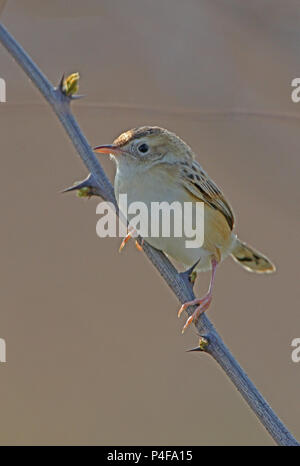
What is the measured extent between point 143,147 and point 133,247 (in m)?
1.98

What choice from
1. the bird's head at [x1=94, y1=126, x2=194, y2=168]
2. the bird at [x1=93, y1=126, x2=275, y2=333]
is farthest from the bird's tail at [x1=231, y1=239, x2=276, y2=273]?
the bird's head at [x1=94, y1=126, x2=194, y2=168]

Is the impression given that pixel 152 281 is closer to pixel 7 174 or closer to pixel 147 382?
pixel 147 382

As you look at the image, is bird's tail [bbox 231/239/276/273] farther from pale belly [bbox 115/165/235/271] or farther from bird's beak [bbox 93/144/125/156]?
bird's beak [bbox 93/144/125/156]

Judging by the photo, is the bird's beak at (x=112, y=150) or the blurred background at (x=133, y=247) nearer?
Result: the bird's beak at (x=112, y=150)

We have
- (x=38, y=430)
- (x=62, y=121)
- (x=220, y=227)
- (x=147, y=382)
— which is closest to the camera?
(x=62, y=121)

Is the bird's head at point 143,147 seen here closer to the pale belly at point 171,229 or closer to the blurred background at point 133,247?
the pale belly at point 171,229

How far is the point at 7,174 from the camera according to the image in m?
4.36

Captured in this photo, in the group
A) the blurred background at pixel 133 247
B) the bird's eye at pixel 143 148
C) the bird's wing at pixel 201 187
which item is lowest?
the bird's wing at pixel 201 187

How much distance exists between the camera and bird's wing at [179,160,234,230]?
2.41 metres

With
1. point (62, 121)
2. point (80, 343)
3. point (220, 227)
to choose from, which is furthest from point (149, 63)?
point (62, 121)

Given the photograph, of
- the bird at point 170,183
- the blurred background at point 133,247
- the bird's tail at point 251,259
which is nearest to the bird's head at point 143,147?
the bird at point 170,183

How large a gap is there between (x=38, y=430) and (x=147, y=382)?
0.75 m

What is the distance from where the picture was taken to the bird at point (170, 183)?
90.2 inches

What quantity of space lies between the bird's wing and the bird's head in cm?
7
